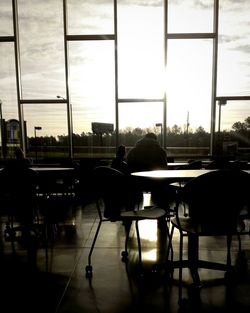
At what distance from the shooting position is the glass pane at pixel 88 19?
591cm

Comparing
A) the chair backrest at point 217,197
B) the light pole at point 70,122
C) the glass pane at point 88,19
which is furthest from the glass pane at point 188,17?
the chair backrest at point 217,197

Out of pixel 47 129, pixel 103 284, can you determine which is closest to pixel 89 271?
pixel 103 284

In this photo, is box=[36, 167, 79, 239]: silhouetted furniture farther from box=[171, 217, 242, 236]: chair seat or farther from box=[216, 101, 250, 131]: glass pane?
box=[216, 101, 250, 131]: glass pane

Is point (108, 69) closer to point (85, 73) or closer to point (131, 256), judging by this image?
point (85, 73)

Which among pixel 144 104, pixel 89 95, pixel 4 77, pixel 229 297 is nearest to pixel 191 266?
pixel 229 297

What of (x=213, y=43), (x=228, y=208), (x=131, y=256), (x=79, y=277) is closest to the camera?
(x=228, y=208)

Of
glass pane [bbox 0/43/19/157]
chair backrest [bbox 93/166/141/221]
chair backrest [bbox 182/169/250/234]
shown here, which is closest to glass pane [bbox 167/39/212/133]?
glass pane [bbox 0/43/19/157]

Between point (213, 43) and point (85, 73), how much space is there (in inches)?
113

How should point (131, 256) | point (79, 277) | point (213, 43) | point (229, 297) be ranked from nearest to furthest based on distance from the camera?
point (229, 297), point (79, 277), point (131, 256), point (213, 43)

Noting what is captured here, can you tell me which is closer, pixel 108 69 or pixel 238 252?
pixel 238 252

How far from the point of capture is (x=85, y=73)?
6.17 meters

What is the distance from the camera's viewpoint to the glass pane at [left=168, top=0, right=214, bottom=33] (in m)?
5.84

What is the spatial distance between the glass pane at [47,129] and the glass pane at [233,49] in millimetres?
3526

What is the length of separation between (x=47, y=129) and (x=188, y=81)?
10.8 feet
